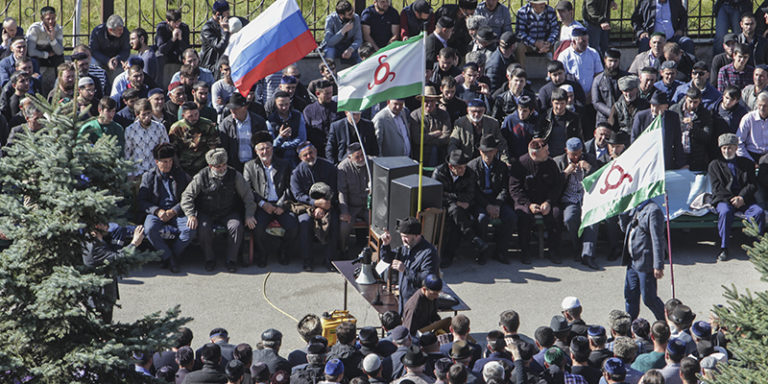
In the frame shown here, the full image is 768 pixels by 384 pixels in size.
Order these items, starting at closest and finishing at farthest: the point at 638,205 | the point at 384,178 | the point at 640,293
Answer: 1. the point at 638,205
2. the point at 640,293
3. the point at 384,178

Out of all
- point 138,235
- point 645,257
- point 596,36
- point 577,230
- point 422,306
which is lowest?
point 422,306

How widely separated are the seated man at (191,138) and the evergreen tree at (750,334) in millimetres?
8304

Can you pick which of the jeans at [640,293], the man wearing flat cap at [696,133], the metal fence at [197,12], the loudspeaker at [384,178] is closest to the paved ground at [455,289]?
the jeans at [640,293]

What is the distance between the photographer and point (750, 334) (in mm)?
8227

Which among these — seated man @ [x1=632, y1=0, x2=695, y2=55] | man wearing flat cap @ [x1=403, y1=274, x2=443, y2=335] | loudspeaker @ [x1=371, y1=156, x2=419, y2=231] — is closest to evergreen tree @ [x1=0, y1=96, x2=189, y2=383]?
man wearing flat cap @ [x1=403, y1=274, x2=443, y2=335]

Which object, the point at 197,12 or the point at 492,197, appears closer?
the point at 492,197

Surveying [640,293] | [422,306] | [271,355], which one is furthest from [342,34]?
[271,355]

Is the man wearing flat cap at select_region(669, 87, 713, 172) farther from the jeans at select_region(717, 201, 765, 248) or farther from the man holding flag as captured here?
the man holding flag

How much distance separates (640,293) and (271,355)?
186 inches

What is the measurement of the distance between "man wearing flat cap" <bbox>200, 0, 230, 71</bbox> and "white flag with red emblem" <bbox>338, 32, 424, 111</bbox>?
4.46m

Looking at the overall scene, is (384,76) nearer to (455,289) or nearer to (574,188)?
(455,289)

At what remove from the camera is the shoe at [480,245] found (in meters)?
15.0

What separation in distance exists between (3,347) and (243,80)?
701cm

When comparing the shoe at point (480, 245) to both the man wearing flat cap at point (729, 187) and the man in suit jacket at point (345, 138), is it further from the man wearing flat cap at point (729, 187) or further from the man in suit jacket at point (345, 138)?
the man wearing flat cap at point (729, 187)
